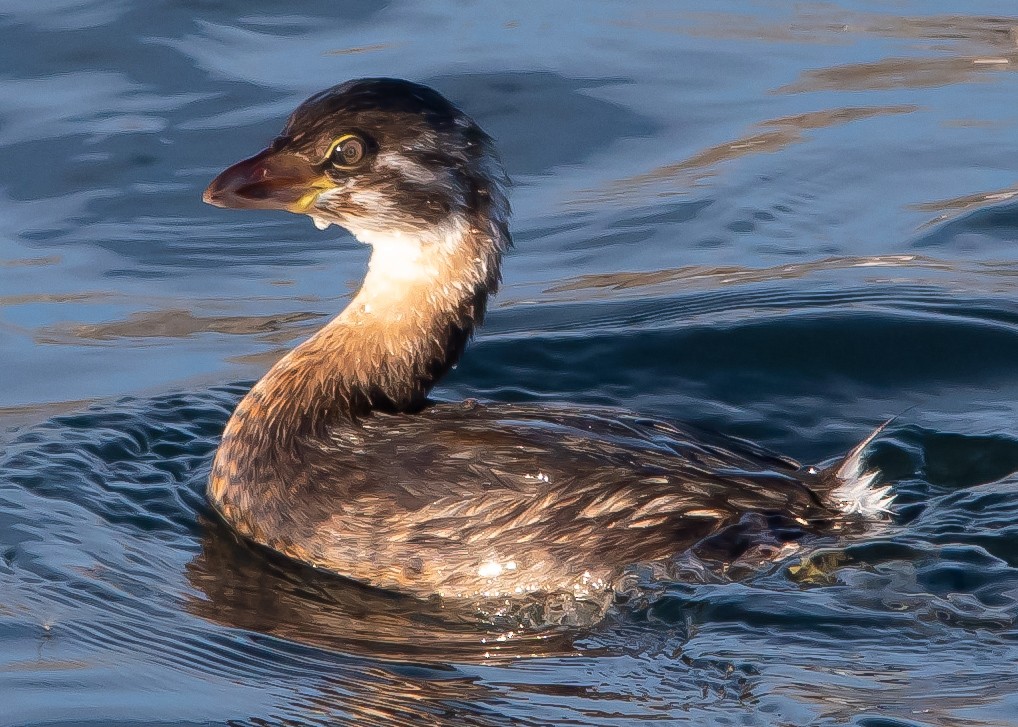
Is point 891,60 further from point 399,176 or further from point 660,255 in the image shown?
point 399,176

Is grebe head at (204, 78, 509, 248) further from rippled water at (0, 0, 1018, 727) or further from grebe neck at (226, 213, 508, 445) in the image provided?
rippled water at (0, 0, 1018, 727)

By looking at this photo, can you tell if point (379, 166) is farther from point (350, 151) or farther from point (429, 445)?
point (429, 445)

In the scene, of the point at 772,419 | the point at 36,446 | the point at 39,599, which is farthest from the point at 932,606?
the point at 36,446

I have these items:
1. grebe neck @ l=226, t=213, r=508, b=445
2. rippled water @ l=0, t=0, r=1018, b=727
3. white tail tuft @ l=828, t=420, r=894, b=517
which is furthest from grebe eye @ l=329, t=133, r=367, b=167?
white tail tuft @ l=828, t=420, r=894, b=517

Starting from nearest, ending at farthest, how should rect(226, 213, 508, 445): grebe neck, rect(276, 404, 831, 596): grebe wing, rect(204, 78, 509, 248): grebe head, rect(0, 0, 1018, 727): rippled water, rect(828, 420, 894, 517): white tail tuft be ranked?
rect(0, 0, 1018, 727): rippled water, rect(276, 404, 831, 596): grebe wing, rect(828, 420, 894, 517): white tail tuft, rect(204, 78, 509, 248): grebe head, rect(226, 213, 508, 445): grebe neck

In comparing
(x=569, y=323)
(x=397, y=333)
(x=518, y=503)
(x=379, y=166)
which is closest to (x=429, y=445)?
(x=518, y=503)
